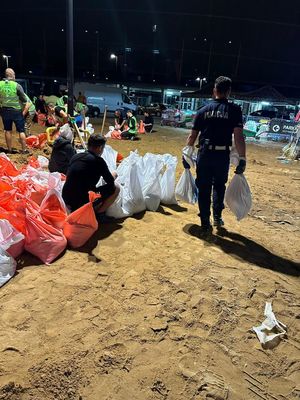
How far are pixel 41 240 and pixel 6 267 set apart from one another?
1.22 feet

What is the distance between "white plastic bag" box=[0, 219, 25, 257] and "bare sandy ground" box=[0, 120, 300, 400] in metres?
0.17

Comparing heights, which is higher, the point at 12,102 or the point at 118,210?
the point at 12,102

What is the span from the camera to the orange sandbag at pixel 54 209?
3.00 m

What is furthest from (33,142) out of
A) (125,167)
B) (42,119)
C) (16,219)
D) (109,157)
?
(42,119)

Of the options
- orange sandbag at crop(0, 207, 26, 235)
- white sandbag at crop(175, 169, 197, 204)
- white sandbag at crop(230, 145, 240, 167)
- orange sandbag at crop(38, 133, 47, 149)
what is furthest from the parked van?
orange sandbag at crop(0, 207, 26, 235)

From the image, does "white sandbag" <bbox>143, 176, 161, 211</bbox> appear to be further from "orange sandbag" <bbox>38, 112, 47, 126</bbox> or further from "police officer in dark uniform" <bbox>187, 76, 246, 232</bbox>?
"orange sandbag" <bbox>38, 112, 47, 126</bbox>

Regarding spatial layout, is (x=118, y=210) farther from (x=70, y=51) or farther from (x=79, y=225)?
(x=70, y=51)

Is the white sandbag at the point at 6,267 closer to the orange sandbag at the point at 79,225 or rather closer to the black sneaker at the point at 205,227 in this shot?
the orange sandbag at the point at 79,225

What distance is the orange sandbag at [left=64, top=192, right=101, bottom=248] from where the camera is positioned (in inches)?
118

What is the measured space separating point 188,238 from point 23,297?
1.82 m

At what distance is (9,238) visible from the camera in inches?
104

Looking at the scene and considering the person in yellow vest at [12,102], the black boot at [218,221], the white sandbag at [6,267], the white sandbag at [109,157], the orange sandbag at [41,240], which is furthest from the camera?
the person in yellow vest at [12,102]

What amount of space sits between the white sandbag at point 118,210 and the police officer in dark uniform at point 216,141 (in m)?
0.93

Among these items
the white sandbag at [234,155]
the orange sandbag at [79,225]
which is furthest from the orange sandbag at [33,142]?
the white sandbag at [234,155]
